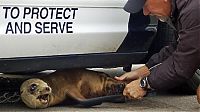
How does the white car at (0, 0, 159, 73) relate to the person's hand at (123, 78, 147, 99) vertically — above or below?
above

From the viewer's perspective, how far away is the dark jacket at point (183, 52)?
10.1 feet

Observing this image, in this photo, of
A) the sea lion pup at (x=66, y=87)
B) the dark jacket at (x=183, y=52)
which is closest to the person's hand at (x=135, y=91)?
the dark jacket at (x=183, y=52)

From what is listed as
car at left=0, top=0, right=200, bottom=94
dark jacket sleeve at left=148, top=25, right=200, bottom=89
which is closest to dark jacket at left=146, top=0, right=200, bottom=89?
dark jacket sleeve at left=148, top=25, right=200, bottom=89

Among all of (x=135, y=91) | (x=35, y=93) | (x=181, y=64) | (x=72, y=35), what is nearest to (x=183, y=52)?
(x=181, y=64)

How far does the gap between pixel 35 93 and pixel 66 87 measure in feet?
0.97

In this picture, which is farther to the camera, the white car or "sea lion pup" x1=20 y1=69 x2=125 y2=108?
"sea lion pup" x1=20 y1=69 x2=125 y2=108

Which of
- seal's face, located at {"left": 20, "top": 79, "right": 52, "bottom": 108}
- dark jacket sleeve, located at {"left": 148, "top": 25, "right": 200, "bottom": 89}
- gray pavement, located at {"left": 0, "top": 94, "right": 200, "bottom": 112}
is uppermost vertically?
dark jacket sleeve, located at {"left": 148, "top": 25, "right": 200, "bottom": 89}

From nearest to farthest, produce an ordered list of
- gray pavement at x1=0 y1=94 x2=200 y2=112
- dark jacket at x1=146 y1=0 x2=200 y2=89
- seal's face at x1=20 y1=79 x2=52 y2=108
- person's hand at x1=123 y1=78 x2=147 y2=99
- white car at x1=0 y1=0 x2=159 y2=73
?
dark jacket at x1=146 y1=0 x2=200 y2=89
white car at x1=0 y1=0 x2=159 y2=73
person's hand at x1=123 y1=78 x2=147 y2=99
seal's face at x1=20 y1=79 x2=52 y2=108
gray pavement at x1=0 y1=94 x2=200 y2=112

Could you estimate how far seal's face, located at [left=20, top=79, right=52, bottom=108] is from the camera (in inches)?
143

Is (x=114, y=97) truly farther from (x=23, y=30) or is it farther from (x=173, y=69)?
(x=23, y=30)

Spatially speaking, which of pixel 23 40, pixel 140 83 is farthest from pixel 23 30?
pixel 140 83

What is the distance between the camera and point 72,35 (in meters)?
3.49

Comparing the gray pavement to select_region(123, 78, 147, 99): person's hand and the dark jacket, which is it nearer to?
select_region(123, 78, 147, 99): person's hand

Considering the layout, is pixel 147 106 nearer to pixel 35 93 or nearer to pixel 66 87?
pixel 66 87
